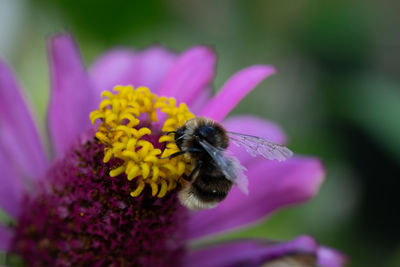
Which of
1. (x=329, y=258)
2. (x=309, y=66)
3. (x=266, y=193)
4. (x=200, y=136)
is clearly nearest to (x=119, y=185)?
(x=200, y=136)

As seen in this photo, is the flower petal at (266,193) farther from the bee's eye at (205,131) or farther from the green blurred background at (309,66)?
the green blurred background at (309,66)

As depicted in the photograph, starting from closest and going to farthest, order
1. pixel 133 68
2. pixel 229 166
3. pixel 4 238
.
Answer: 1. pixel 229 166
2. pixel 4 238
3. pixel 133 68

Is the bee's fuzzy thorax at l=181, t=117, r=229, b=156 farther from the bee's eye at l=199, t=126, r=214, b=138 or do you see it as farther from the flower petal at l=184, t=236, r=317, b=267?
the flower petal at l=184, t=236, r=317, b=267

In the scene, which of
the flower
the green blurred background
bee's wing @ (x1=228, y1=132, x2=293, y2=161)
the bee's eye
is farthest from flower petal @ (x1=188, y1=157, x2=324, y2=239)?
the green blurred background

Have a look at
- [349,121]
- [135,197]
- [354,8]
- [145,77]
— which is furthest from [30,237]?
[354,8]

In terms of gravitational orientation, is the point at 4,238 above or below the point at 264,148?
below

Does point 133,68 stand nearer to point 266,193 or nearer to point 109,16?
point 266,193

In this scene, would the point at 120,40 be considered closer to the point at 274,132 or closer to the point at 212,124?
the point at 274,132
